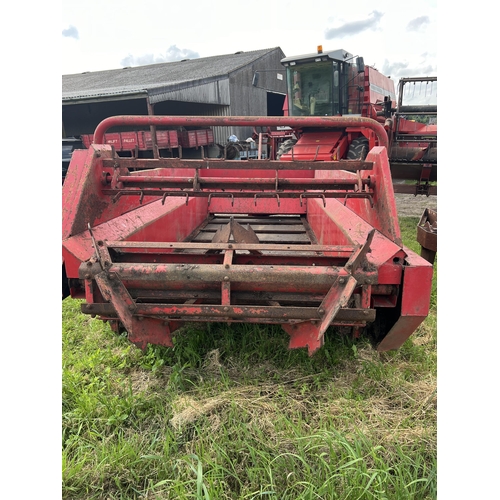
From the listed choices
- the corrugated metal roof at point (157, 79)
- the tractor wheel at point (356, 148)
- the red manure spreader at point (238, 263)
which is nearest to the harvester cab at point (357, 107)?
the tractor wheel at point (356, 148)

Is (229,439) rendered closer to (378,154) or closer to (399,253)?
(399,253)

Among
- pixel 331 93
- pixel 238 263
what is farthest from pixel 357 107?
pixel 238 263

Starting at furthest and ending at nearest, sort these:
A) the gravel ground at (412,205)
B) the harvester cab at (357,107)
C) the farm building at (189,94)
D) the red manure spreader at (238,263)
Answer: the farm building at (189,94), the gravel ground at (412,205), the harvester cab at (357,107), the red manure spreader at (238,263)

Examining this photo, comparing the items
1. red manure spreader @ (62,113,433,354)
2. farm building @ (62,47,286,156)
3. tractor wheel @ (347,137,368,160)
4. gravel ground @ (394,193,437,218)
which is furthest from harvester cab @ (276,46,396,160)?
farm building @ (62,47,286,156)

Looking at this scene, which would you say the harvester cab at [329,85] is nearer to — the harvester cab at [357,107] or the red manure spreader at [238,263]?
the harvester cab at [357,107]

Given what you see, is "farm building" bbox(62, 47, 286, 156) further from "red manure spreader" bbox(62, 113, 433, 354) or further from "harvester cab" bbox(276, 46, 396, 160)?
"red manure spreader" bbox(62, 113, 433, 354)

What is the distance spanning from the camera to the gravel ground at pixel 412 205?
8026 millimetres

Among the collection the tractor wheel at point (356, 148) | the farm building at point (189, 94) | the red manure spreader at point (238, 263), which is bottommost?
the red manure spreader at point (238, 263)

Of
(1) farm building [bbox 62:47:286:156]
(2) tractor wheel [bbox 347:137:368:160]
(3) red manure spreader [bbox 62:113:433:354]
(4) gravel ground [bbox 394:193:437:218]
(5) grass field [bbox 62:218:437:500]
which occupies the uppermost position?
(1) farm building [bbox 62:47:286:156]

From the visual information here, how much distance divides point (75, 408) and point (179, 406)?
0.57 m

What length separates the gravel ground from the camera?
8.03 meters

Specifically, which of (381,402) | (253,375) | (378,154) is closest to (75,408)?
(253,375)

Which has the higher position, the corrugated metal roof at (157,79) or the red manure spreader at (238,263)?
the corrugated metal roof at (157,79)

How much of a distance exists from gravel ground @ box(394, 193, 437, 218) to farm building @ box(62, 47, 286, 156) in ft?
23.4
